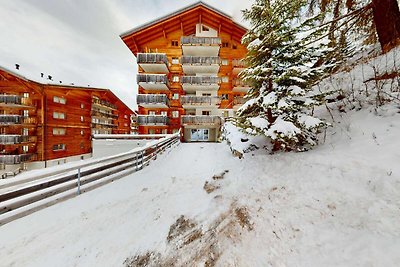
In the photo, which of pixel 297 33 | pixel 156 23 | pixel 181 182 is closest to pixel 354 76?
pixel 297 33

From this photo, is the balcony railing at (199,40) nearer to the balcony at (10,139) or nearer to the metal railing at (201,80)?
the metal railing at (201,80)

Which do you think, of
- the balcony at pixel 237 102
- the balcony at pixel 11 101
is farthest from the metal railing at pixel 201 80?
the balcony at pixel 11 101

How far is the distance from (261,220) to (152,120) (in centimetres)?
2130

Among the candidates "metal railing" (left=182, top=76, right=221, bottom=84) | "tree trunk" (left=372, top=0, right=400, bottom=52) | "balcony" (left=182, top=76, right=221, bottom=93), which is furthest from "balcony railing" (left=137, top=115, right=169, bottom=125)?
"tree trunk" (left=372, top=0, right=400, bottom=52)

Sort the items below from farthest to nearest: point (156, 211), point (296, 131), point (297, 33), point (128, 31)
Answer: point (128, 31), point (297, 33), point (296, 131), point (156, 211)

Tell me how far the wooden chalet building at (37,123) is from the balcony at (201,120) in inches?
819

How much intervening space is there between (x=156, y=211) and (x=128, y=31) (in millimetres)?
26506

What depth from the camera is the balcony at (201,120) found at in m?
22.4

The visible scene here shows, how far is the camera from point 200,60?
23234 mm

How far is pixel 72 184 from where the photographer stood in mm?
4918

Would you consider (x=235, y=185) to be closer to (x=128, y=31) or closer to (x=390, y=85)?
(x=390, y=85)

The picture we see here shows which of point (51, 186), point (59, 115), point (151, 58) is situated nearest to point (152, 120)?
point (151, 58)

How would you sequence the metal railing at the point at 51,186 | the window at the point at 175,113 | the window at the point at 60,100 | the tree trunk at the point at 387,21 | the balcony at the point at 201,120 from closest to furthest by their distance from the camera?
the metal railing at the point at 51,186
the tree trunk at the point at 387,21
the balcony at the point at 201,120
the window at the point at 175,113
the window at the point at 60,100

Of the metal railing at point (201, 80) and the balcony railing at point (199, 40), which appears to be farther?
the balcony railing at point (199, 40)
